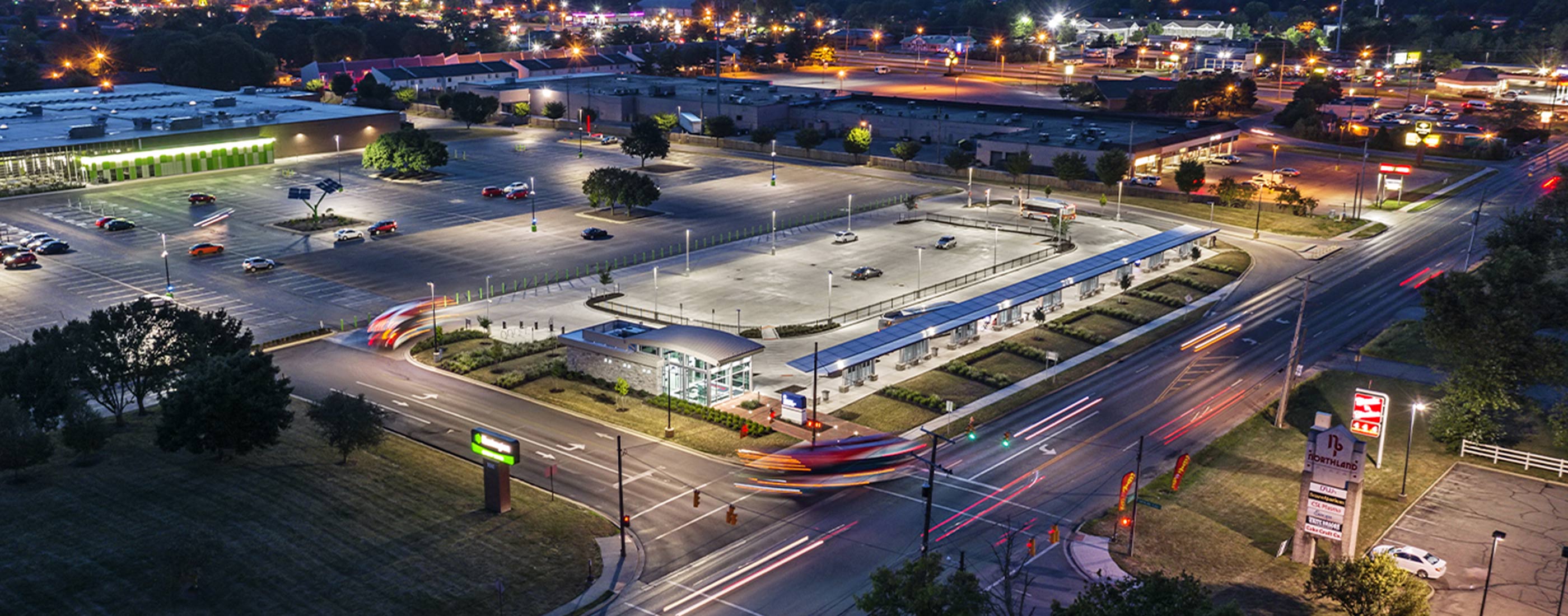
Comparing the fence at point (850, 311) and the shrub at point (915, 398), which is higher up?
the fence at point (850, 311)

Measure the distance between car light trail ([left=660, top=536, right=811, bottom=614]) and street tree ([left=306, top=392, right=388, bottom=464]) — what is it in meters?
18.9

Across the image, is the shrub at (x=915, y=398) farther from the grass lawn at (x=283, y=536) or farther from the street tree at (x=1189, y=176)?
the street tree at (x=1189, y=176)

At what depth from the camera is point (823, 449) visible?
5762cm

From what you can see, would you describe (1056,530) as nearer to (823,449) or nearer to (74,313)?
(823,449)

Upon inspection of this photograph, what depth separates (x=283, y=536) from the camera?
4778 cm

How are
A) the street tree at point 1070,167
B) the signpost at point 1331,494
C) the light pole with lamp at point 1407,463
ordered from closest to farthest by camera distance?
the signpost at point 1331,494
the light pole with lamp at point 1407,463
the street tree at point 1070,167

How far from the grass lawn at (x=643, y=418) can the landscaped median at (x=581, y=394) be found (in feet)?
0.10

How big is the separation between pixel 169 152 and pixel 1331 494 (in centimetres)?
12965

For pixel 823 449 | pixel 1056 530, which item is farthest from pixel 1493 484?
pixel 823 449

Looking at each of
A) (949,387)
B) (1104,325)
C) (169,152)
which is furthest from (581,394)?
(169,152)

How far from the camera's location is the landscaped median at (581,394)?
61312 millimetres

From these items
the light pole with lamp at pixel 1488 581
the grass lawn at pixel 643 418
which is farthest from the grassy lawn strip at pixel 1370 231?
the grass lawn at pixel 643 418

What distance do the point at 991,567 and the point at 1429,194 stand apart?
348ft

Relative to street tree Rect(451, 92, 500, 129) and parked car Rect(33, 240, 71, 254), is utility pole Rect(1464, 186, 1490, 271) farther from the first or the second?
A: street tree Rect(451, 92, 500, 129)
